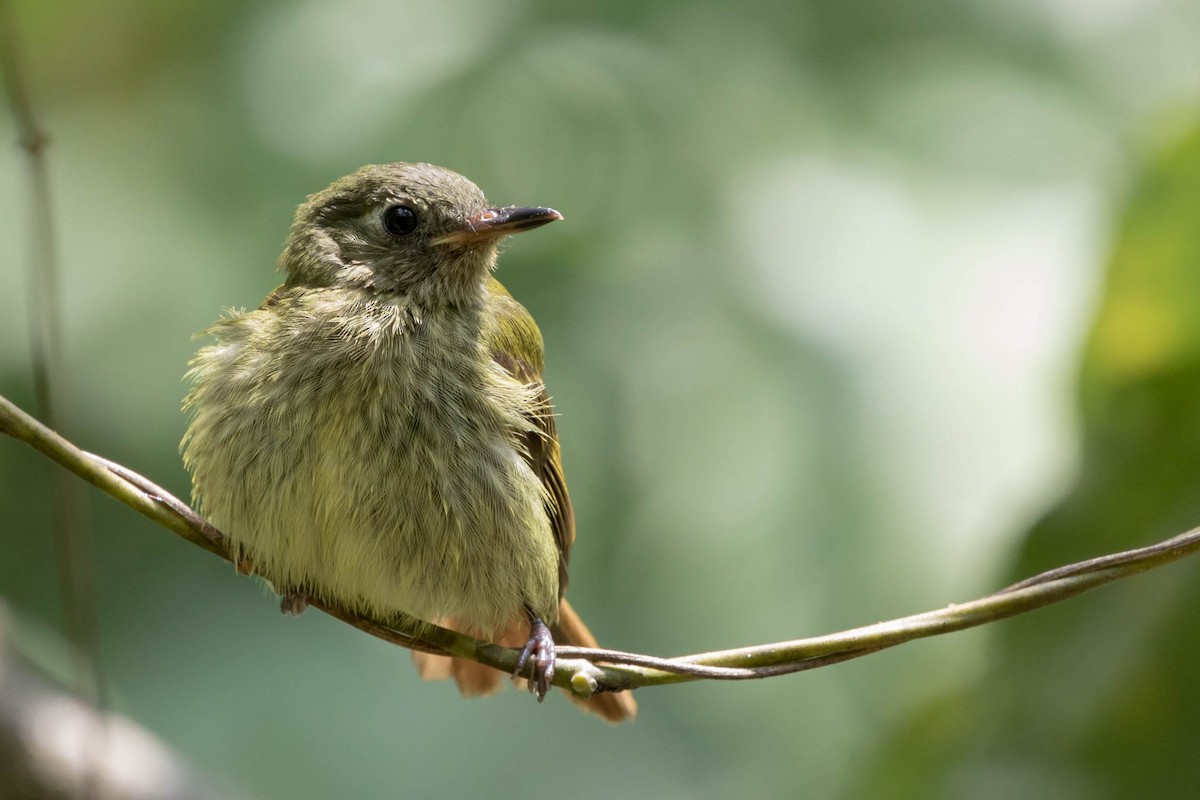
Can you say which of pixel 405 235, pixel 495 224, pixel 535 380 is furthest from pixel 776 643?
pixel 405 235

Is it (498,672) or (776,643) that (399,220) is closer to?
(498,672)

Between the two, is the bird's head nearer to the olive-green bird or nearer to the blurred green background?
the olive-green bird

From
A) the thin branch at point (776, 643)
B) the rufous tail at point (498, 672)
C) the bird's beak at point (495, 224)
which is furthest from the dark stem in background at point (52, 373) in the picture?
the bird's beak at point (495, 224)

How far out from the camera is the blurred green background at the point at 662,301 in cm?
385

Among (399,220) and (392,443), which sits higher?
(399,220)

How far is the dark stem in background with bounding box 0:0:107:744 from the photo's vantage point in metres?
2.79

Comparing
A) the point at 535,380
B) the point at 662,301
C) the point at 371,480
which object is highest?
the point at 662,301

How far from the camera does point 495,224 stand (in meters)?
3.25

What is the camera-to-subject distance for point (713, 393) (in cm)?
416

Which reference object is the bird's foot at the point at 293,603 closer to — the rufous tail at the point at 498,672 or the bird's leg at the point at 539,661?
the rufous tail at the point at 498,672

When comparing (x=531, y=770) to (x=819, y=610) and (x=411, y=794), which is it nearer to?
(x=411, y=794)

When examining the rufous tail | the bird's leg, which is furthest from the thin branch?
the rufous tail

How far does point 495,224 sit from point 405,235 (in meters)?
0.25

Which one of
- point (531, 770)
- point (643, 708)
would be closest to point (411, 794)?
point (531, 770)
